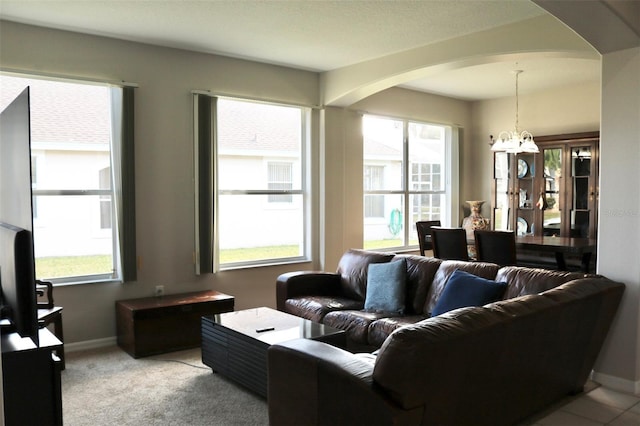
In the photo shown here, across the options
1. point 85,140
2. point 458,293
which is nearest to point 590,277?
point 458,293

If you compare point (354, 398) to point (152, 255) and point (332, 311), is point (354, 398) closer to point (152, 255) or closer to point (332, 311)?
point (332, 311)

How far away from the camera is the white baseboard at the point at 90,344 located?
4.45 m

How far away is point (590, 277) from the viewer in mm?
3330

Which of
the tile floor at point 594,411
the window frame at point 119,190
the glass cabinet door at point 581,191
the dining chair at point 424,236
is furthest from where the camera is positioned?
the glass cabinet door at point 581,191

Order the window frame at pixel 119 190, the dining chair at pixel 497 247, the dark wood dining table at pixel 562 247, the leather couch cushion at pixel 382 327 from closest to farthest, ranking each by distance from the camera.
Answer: the leather couch cushion at pixel 382 327, the window frame at pixel 119 190, the dining chair at pixel 497 247, the dark wood dining table at pixel 562 247

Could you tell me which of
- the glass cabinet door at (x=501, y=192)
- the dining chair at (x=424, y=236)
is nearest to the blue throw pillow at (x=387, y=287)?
the dining chair at (x=424, y=236)

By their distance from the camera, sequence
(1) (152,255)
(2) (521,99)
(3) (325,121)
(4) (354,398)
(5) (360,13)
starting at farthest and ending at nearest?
(2) (521,99) → (3) (325,121) → (1) (152,255) → (5) (360,13) → (4) (354,398)

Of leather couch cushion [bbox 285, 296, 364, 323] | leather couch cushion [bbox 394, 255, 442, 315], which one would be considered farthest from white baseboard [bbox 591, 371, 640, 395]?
leather couch cushion [bbox 285, 296, 364, 323]

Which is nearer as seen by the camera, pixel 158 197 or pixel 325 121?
pixel 158 197

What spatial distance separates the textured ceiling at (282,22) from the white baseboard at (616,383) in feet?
8.59

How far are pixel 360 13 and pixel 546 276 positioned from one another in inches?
90.7

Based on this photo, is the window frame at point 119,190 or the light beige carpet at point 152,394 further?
the window frame at point 119,190

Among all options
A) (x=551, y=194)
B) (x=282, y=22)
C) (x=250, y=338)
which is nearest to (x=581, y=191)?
(x=551, y=194)

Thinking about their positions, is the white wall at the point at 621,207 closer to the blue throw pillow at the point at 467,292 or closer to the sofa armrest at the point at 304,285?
the blue throw pillow at the point at 467,292
